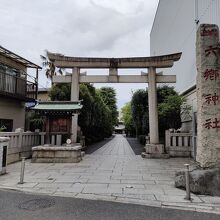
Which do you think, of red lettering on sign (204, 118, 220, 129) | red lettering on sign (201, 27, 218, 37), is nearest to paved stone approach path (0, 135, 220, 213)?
red lettering on sign (204, 118, 220, 129)

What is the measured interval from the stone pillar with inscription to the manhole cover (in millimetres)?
4556

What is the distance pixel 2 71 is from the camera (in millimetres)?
18172

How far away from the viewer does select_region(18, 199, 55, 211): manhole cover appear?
5961 millimetres

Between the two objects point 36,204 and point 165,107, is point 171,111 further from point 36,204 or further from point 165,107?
point 36,204

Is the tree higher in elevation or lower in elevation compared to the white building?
lower

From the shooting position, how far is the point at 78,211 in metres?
5.68

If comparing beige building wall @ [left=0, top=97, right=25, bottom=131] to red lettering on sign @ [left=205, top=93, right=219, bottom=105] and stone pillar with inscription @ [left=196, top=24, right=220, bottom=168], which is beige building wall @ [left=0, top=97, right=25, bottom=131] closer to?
stone pillar with inscription @ [left=196, top=24, right=220, bottom=168]

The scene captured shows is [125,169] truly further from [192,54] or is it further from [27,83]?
[27,83]

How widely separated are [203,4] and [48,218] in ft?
47.4

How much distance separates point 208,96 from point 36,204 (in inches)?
230

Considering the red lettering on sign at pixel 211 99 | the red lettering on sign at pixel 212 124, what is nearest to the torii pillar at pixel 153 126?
the red lettering on sign at pixel 212 124

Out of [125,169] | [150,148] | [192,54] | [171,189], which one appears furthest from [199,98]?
[192,54]

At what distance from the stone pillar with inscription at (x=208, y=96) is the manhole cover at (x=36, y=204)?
456 centimetres

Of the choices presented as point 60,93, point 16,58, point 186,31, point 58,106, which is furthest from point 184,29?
point 16,58
